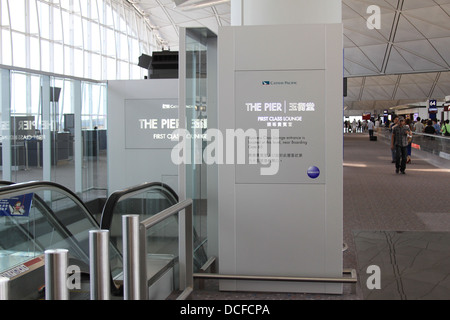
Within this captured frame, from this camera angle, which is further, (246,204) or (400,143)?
(400,143)

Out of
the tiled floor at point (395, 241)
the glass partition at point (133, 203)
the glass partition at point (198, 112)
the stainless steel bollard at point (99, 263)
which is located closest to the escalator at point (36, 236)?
the glass partition at point (133, 203)

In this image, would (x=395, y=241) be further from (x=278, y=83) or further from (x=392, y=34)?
(x=392, y=34)

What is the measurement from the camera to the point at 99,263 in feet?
9.55

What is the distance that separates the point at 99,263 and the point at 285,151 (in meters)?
2.93

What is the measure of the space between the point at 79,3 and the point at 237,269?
30004 mm

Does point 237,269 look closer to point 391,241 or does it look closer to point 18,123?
point 391,241

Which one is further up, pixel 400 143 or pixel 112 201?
pixel 400 143

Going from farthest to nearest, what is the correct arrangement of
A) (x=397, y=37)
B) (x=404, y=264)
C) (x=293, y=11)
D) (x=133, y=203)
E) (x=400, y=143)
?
(x=397, y=37) < (x=400, y=143) < (x=404, y=264) < (x=293, y=11) < (x=133, y=203)

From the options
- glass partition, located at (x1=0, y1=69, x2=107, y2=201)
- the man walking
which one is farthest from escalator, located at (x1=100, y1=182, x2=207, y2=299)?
the man walking

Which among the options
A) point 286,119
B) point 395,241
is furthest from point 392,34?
point 286,119

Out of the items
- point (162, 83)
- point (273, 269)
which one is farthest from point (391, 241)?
point (162, 83)

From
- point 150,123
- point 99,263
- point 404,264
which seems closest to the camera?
point 99,263

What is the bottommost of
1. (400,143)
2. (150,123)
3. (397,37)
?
(400,143)

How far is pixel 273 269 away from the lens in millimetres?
5613
